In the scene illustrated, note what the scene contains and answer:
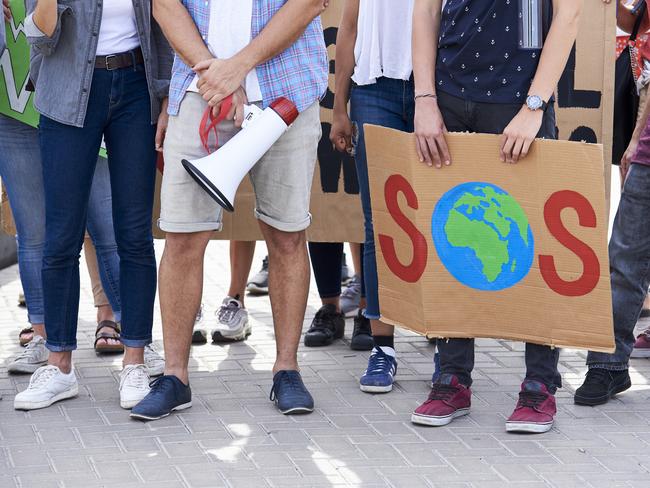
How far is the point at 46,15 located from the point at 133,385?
1463 mm

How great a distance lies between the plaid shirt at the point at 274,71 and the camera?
4.43 metres

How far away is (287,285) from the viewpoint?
4.71 metres

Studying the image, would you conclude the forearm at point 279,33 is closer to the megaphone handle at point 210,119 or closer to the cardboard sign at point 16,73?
the megaphone handle at point 210,119

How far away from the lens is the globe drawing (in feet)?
14.1

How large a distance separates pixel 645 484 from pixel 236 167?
5.75 feet

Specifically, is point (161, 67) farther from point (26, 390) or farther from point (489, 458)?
point (489, 458)

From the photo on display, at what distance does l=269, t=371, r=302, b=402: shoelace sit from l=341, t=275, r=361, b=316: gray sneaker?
1.70 meters

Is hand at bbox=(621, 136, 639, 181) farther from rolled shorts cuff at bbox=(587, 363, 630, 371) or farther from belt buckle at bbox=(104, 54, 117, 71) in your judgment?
belt buckle at bbox=(104, 54, 117, 71)

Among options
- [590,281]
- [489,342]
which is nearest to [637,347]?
[489,342]

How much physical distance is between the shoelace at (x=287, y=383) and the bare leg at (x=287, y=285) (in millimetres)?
52

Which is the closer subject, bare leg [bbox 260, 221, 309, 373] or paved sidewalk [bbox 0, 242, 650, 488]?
paved sidewalk [bbox 0, 242, 650, 488]

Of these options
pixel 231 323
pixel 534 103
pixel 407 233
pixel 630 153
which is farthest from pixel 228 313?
pixel 534 103

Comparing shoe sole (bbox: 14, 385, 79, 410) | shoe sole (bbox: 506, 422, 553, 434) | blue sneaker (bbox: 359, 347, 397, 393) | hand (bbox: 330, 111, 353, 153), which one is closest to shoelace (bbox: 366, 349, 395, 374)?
blue sneaker (bbox: 359, 347, 397, 393)

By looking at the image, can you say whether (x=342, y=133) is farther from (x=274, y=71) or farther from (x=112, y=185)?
(x=112, y=185)
